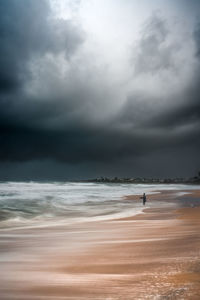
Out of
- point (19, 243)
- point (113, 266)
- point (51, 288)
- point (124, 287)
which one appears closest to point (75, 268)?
point (113, 266)

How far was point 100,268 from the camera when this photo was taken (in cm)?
456

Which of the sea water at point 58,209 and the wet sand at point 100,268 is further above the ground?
the wet sand at point 100,268

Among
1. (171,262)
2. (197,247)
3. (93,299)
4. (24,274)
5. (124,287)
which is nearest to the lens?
(93,299)

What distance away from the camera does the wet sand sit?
10.6ft

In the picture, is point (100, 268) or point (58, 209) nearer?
point (100, 268)

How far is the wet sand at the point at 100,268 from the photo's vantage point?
3.22m

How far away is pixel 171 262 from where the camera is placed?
464 centimetres

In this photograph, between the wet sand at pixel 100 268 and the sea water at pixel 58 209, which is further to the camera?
the sea water at pixel 58 209

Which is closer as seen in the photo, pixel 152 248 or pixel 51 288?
pixel 51 288

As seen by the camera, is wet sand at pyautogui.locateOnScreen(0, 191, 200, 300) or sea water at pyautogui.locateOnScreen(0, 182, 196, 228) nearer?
wet sand at pyautogui.locateOnScreen(0, 191, 200, 300)

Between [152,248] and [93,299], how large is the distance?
329 centimetres

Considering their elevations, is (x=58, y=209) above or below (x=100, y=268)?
below

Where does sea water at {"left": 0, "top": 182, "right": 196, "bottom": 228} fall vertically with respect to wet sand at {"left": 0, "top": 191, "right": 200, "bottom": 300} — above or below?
below

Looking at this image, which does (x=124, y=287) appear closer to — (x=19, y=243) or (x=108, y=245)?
(x=108, y=245)
